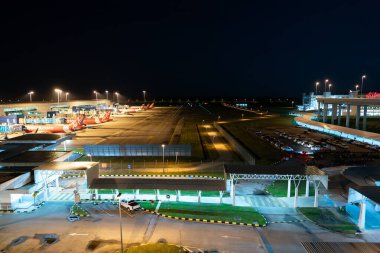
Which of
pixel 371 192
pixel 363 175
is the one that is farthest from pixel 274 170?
pixel 363 175

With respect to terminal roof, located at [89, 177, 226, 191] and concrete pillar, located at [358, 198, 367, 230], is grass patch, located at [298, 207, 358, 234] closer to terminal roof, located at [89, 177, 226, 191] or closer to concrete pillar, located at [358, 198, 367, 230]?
concrete pillar, located at [358, 198, 367, 230]

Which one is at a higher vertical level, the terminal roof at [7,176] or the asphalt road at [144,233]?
the terminal roof at [7,176]

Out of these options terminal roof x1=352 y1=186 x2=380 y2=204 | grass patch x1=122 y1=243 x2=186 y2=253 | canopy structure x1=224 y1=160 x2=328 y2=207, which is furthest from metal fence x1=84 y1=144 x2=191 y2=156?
grass patch x1=122 y1=243 x2=186 y2=253

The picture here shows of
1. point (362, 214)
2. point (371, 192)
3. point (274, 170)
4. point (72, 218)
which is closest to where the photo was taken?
point (362, 214)

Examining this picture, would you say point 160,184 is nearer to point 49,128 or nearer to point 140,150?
point 140,150

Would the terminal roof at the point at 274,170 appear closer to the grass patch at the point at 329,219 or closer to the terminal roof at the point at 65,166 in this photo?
the grass patch at the point at 329,219

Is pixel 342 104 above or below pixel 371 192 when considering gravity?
above

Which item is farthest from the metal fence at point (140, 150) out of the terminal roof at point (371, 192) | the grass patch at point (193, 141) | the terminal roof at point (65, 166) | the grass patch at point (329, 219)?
the terminal roof at point (371, 192)
